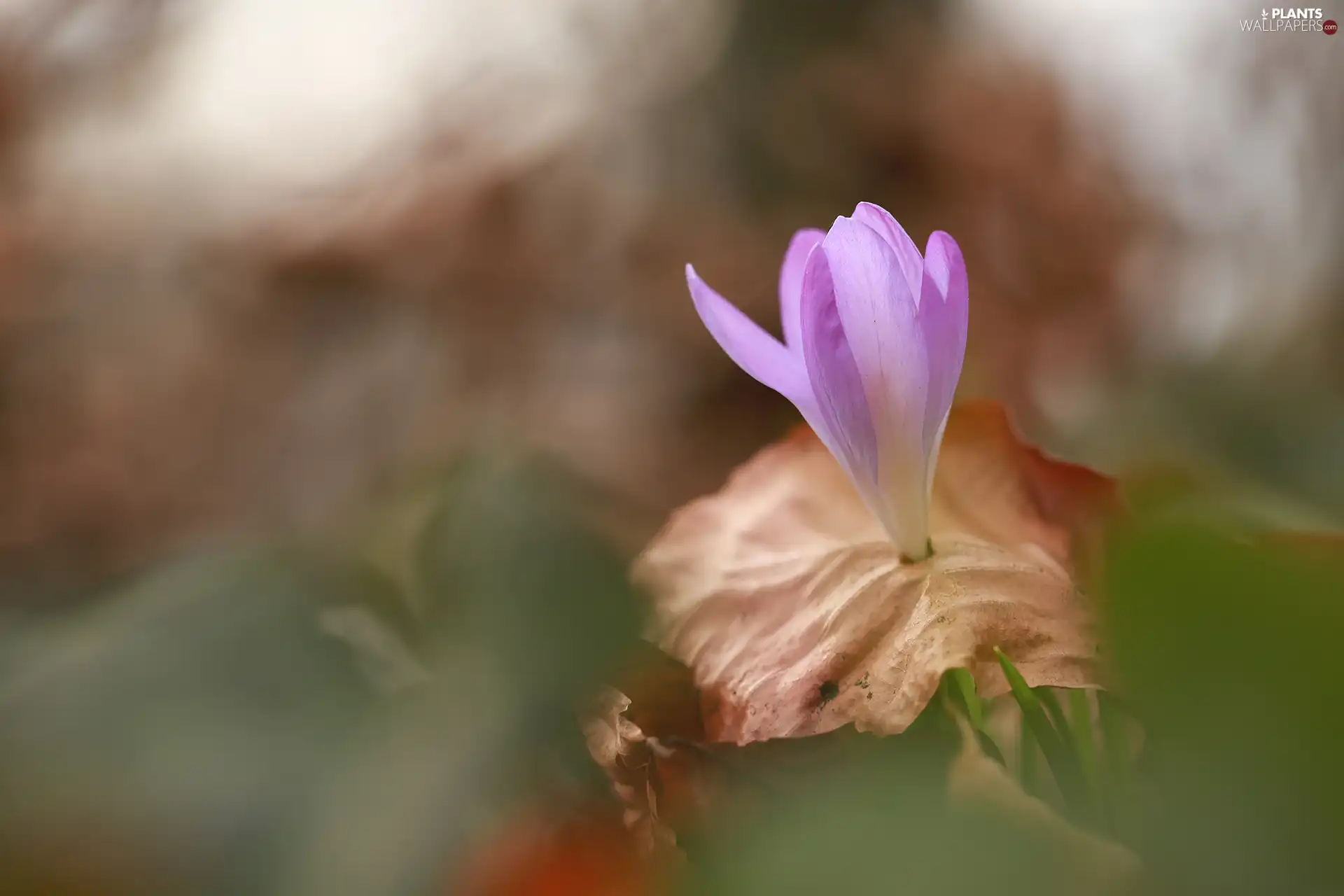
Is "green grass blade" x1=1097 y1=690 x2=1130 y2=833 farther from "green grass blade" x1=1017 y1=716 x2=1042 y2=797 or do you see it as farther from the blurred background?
the blurred background

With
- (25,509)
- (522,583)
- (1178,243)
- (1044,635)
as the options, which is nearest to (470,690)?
(522,583)

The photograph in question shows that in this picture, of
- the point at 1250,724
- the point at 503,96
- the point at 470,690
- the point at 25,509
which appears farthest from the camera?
the point at 503,96

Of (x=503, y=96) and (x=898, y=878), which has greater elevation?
(x=503, y=96)

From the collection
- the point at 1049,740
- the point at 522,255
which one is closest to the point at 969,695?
the point at 1049,740

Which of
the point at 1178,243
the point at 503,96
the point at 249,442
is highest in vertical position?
the point at 503,96

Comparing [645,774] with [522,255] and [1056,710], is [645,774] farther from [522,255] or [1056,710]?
[522,255]

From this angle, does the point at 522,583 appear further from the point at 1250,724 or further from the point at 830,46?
the point at 830,46

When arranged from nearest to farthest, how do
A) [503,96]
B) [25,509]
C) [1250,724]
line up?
1. [1250,724]
2. [25,509]
3. [503,96]

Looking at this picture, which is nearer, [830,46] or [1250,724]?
[1250,724]

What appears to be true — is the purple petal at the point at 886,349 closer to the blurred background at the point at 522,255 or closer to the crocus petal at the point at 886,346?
the crocus petal at the point at 886,346

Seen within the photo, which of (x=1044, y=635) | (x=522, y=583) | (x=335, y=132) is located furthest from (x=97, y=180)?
(x=1044, y=635)
